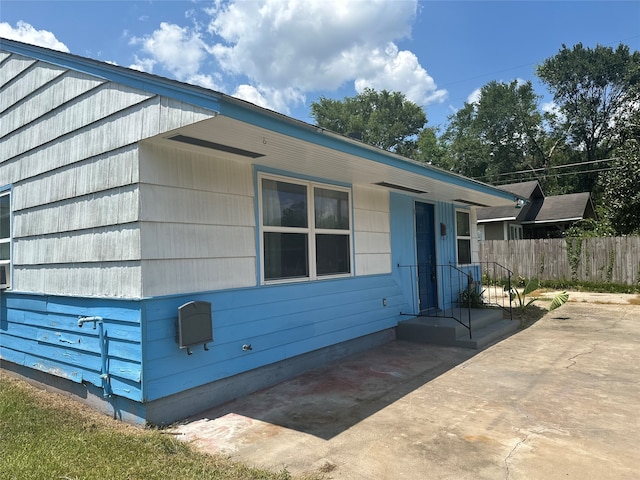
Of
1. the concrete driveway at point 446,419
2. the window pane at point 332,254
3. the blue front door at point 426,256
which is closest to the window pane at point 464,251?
the blue front door at point 426,256

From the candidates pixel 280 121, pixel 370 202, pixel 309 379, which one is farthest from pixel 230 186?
pixel 370 202

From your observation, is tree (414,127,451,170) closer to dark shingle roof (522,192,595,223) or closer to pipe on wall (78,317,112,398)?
dark shingle roof (522,192,595,223)

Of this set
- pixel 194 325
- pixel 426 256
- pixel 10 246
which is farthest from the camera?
pixel 426 256

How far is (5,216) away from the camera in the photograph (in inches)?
228

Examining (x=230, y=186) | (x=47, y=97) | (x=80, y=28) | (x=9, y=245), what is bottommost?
(x=9, y=245)

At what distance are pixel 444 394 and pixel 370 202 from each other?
11.1 feet

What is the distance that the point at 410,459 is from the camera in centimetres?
304

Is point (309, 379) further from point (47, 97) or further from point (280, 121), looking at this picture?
point (47, 97)

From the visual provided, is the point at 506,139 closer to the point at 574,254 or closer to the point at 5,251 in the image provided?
the point at 574,254

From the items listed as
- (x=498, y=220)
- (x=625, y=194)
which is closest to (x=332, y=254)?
(x=498, y=220)

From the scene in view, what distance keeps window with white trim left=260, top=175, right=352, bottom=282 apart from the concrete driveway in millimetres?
1327

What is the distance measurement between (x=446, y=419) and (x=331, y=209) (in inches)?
127

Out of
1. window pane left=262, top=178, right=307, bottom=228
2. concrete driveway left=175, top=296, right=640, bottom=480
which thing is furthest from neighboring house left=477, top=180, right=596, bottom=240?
window pane left=262, top=178, right=307, bottom=228

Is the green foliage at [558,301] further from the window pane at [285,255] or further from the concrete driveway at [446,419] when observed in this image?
the window pane at [285,255]
